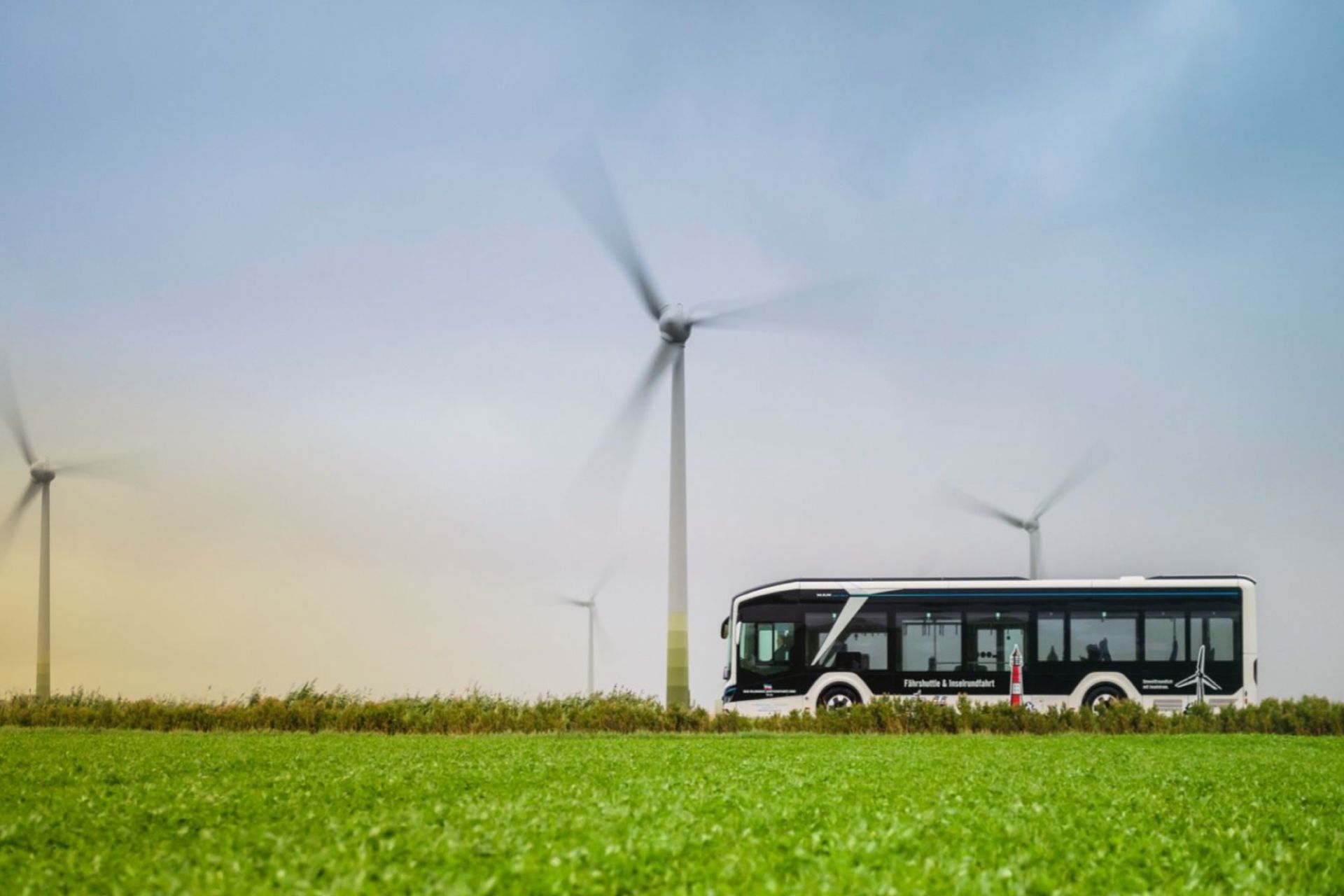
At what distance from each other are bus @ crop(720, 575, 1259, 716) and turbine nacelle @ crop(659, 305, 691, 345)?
7.54 m

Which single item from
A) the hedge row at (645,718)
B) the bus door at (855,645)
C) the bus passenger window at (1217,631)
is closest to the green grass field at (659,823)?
the hedge row at (645,718)

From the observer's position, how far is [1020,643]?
31.7m

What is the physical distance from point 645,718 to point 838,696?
18.0 feet

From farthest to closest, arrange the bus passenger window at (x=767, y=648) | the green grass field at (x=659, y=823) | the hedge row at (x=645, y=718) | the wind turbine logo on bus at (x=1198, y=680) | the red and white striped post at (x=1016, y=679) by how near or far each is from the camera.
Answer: the bus passenger window at (x=767, y=648), the wind turbine logo on bus at (x=1198, y=680), the red and white striped post at (x=1016, y=679), the hedge row at (x=645, y=718), the green grass field at (x=659, y=823)

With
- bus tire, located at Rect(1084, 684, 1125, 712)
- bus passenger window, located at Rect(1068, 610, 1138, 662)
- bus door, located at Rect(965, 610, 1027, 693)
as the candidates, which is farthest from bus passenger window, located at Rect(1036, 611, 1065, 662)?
bus tire, located at Rect(1084, 684, 1125, 712)

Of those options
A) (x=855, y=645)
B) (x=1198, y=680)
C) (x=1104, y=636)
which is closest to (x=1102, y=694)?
(x=1104, y=636)

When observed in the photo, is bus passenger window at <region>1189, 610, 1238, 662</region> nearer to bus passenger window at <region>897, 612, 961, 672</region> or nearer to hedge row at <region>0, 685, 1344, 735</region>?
hedge row at <region>0, 685, 1344, 735</region>

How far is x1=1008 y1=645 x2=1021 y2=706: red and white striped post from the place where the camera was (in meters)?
31.3

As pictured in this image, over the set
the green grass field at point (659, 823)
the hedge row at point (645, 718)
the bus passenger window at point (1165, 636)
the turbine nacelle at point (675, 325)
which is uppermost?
the turbine nacelle at point (675, 325)

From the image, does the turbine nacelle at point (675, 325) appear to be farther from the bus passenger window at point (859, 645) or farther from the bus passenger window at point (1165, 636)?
the bus passenger window at point (1165, 636)

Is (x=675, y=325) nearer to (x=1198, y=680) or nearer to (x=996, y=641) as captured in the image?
(x=996, y=641)

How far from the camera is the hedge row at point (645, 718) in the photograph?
1151 inches

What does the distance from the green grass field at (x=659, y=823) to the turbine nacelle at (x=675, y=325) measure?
49.7 feet

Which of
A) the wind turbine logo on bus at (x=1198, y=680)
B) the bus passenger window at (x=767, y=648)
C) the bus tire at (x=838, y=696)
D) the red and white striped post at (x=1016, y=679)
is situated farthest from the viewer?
the bus passenger window at (x=767, y=648)
